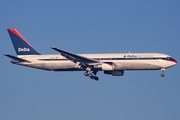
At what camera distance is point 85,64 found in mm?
88250

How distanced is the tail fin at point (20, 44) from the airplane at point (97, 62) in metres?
2.39

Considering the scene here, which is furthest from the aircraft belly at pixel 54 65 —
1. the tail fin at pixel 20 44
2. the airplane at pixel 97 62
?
the tail fin at pixel 20 44

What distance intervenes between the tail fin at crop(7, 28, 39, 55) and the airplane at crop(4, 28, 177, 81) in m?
2.39

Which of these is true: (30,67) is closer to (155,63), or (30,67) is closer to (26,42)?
(26,42)

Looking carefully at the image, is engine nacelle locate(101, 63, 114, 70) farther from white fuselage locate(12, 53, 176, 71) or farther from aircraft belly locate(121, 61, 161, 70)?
aircraft belly locate(121, 61, 161, 70)

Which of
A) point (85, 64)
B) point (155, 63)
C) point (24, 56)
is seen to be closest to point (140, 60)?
point (155, 63)

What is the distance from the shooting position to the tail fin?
95.1m

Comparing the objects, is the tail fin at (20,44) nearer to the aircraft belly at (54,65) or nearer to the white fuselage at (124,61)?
the aircraft belly at (54,65)

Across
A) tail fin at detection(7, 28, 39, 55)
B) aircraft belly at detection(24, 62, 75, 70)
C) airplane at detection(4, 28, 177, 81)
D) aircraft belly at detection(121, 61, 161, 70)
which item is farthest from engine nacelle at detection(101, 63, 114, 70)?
tail fin at detection(7, 28, 39, 55)

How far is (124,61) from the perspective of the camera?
285ft

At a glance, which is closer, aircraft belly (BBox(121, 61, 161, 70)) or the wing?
the wing

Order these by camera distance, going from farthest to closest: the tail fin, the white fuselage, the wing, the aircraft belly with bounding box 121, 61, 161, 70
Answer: the tail fin, the white fuselage, the aircraft belly with bounding box 121, 61, 161, 70, the wing

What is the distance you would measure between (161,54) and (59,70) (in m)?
19.1

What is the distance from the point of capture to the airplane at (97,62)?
284ft
